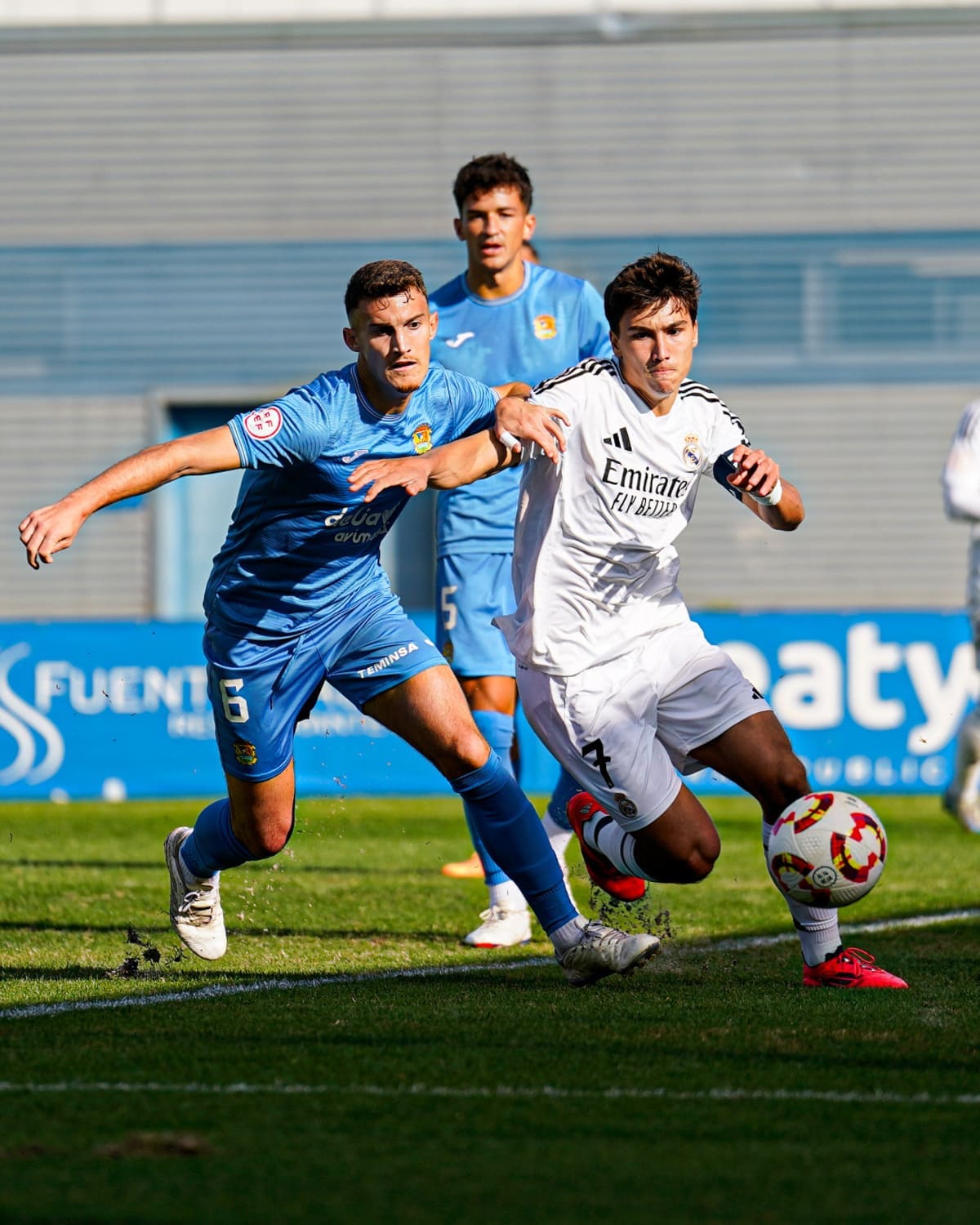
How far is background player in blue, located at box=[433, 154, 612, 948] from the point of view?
698 centimetres

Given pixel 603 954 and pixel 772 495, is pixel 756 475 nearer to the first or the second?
pixel 772 495

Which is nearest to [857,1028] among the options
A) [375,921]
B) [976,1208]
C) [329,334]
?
[976,1208]

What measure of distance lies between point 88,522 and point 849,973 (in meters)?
17.1

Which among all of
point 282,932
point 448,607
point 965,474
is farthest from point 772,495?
point 965,474

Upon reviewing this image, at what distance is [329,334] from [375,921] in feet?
49.3

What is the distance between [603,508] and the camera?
5453mm

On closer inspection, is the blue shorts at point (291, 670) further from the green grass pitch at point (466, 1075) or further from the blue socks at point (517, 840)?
the green grass pitch at point (466, 1075)

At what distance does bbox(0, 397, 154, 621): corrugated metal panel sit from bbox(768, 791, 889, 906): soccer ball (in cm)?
1674

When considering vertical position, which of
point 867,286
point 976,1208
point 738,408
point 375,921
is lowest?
point 375,921

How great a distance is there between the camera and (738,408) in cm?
2073

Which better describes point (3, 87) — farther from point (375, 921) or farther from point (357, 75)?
point (375, 921)

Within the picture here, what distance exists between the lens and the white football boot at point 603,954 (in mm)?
5289

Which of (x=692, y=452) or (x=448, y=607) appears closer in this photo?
(x=692, y=452)

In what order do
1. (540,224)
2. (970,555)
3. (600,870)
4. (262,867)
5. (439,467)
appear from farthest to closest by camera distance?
1. (540,224)
2. (970,555)
3. (262,867)
4. (600,870)
5. (439,467)
